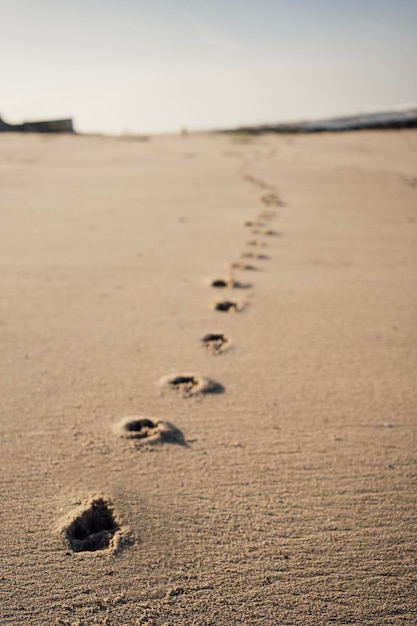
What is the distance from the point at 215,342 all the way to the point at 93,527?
1004 mm

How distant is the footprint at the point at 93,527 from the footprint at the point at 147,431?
0.25 meters

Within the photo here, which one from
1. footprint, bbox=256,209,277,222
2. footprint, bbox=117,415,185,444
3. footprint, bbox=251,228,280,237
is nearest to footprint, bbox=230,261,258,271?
footprint, bbox=251,228,280,237

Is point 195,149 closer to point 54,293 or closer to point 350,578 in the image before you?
point 54,293

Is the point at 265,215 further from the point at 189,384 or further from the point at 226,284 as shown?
the point at 189,384

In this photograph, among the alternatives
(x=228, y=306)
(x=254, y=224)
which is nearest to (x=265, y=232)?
(x=254, y=224)

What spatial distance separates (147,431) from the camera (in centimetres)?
153

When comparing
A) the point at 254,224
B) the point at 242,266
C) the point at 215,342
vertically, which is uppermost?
the point at 254,224

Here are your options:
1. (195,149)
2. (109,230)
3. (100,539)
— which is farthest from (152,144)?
(100,539)

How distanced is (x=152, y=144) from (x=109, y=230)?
6.24 meters

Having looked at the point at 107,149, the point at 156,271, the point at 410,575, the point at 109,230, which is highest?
the point at 107,149

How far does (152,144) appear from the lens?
9211mm

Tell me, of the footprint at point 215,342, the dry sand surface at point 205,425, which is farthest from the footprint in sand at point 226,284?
the footprint at point 215,342

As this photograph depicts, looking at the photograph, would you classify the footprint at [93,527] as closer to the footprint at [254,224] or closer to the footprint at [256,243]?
the footprint at [256,243]

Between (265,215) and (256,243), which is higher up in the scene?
(265,215)
